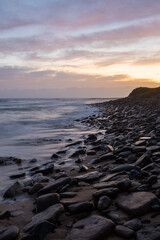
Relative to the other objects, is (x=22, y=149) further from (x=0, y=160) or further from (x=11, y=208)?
(x=11, y=208)

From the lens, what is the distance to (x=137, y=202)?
226cm

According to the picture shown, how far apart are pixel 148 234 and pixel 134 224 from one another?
19 centimetres

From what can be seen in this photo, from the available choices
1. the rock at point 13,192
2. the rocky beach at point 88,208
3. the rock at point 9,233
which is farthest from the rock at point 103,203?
the rock at point 13,192

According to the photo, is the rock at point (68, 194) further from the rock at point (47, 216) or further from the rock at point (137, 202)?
the rock at point (137, 202)

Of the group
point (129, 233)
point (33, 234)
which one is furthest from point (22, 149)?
point (129, 233)

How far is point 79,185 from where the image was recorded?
3.21 meters

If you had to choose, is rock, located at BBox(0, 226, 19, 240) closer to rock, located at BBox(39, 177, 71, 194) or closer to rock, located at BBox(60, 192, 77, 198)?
rock, located at BBox(60, 192, 77, 198)

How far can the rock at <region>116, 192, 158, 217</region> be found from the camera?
2135mm

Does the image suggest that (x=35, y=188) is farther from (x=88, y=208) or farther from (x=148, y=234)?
(x=148, y=234)

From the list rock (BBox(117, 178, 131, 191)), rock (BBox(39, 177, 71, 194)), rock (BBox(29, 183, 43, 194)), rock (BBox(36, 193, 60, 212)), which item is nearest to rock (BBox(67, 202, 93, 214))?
rock (BBox(36, 193, 60, 212))

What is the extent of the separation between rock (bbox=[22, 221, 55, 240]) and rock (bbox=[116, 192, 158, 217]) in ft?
2.49

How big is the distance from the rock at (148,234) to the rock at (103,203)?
0.58 meters

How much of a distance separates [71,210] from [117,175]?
3.49 feet

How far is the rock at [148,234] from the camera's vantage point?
170 cm
